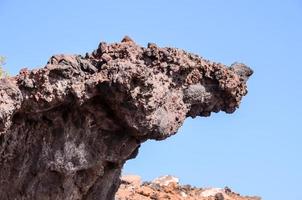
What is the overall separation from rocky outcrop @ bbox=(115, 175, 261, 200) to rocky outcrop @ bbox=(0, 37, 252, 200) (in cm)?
696

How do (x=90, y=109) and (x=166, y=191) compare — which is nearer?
(x=90, y=109)

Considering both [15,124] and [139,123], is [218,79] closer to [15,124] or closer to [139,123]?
[139,123]

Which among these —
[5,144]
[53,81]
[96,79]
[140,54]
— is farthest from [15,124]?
[140,54]

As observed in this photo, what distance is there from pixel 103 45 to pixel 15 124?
1.85 m

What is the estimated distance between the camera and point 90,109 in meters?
8.45

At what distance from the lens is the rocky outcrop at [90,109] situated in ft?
26.2

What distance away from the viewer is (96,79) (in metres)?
8.14

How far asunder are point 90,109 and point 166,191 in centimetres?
970

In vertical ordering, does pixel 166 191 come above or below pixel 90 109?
above

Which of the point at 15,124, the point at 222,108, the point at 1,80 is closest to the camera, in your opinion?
the point at 1,80

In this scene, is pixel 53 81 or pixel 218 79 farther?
pixel 218 79

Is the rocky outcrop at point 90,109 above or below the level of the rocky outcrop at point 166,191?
below

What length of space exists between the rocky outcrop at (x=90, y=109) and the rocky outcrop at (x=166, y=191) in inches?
274

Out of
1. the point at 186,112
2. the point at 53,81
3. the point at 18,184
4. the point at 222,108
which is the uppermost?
the point at 222,108
